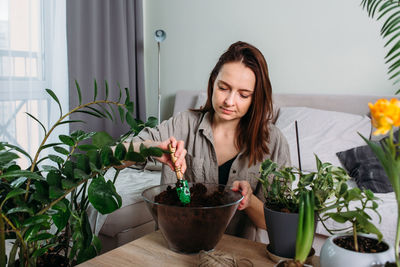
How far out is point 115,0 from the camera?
3062 mm

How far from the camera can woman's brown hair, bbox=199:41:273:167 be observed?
1237 millimetres

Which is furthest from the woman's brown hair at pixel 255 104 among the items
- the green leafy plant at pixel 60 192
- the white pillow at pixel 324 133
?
the white pillow at pixel 324 133

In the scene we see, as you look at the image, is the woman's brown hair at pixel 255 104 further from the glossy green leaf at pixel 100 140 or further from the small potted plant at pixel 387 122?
the small potted plant at pixel 387 122

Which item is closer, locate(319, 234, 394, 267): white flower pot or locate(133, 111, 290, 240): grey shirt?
locate(319, 234, 394, 267): white flower pot

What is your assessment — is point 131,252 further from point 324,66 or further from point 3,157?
point 324,66

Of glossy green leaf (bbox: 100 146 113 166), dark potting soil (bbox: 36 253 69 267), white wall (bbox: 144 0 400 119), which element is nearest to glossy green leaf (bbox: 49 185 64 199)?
glossy green leaf (bbox: 100 146 113 166)

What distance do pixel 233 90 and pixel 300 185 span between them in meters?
0.49

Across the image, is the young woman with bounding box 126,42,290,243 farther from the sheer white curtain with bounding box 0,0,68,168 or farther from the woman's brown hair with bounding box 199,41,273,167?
the sheer white curtain with bounding box 0,0,68,168

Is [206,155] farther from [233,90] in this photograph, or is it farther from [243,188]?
[243,188]

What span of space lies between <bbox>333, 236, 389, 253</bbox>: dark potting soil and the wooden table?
0.55 feet

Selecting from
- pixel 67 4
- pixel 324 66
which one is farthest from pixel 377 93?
pixel 67 4

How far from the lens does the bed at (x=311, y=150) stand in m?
1.72

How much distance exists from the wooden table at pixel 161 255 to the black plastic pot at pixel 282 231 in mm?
47

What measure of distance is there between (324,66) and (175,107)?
3.92ft
